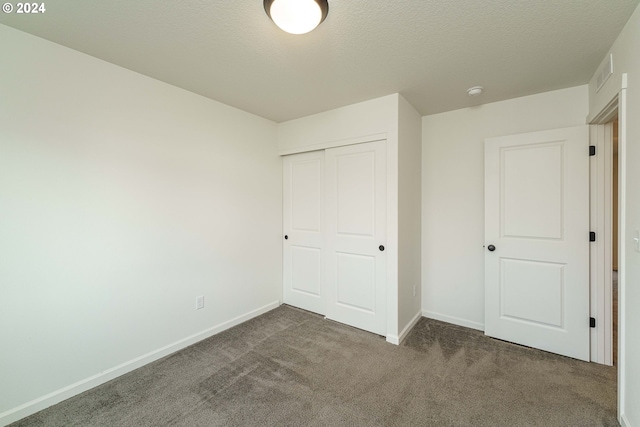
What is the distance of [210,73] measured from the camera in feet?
7.05

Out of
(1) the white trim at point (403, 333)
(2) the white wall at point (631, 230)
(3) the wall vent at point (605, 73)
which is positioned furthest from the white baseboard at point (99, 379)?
(3) the wall vent at point (605, 73)

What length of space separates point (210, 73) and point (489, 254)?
3.09 m

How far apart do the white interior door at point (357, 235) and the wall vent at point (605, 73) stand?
1591 mm

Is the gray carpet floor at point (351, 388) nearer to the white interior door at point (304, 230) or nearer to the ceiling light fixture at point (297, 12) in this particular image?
the white interior door at point (304, 230)

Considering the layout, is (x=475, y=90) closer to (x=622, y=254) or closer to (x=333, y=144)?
(x=333, y=144)

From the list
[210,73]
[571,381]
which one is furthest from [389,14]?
[571,381]

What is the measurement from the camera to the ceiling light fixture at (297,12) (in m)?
1.30

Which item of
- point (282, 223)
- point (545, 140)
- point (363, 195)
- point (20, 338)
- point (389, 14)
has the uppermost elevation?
point (389, 14)

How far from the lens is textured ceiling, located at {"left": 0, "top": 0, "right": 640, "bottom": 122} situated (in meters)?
1.45

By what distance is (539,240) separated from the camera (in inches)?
93.8

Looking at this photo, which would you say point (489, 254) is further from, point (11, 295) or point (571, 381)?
point (11, 295)

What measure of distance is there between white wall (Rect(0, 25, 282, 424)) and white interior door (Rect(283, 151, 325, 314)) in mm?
744

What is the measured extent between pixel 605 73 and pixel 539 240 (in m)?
1.35

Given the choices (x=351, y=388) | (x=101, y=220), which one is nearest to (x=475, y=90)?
(x=351, y=388)
